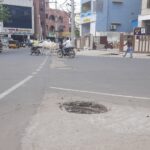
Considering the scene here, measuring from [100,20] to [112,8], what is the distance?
255cm

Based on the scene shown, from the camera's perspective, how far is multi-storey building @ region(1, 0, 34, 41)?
83625mm

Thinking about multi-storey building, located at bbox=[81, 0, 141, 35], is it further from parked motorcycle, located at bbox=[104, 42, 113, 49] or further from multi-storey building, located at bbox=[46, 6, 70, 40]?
multi-storey building, located at bbox=[46, 6, 70, 40]

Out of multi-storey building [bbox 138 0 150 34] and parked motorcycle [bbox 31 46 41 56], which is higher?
multi-storey building [bbox 138 0 150 34]

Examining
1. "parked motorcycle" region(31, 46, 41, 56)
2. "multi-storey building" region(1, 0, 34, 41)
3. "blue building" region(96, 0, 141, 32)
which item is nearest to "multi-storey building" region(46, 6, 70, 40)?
"multi-storey building" region(1, 0, 34, 41)

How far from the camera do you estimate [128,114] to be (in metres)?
7.23

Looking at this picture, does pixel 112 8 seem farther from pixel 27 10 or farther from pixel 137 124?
pixel 137 124

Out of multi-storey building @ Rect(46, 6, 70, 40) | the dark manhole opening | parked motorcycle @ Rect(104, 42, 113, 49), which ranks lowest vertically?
parked motorcycle @ Rect(104, 42, 113, 49)

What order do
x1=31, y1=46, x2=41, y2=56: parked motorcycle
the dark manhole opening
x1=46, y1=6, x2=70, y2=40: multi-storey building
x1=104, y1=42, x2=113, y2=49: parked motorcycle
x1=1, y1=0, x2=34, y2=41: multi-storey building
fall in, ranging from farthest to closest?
x1=46, y1=6, x2=70, y2=40: multi-storey building < x1=1, y1=0, x2=34, y2=41: multi-storey building < x1=104, y1=42, x2=113, y2=49: parked motorcycle < x1=31, y1=46, x2=41, y2=56: parked motorcycle < the dark manhole opening

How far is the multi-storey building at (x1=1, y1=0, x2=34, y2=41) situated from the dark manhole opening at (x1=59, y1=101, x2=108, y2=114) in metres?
76.1

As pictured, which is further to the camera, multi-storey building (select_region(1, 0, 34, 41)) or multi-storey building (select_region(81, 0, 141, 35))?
multi-storey building (select_region(1, 0, 34, 41))

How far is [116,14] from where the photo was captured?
2235 inches

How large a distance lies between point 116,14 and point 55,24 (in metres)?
50.8

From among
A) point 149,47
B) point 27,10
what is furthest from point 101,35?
point 27,10

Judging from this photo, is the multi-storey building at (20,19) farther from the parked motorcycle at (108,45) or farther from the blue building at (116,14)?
the parked motorcycle at (108,45)
